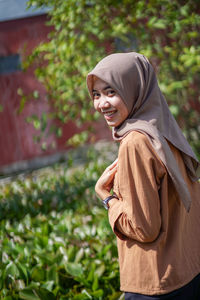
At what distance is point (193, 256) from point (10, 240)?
230cm

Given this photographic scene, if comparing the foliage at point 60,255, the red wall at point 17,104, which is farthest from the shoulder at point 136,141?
the red wall at point 17,104

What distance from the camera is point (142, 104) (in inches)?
64.2

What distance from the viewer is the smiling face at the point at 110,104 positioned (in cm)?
162

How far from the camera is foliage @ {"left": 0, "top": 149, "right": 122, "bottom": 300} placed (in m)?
2.76

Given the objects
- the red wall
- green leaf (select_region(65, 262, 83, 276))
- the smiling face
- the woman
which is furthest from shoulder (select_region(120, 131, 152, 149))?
the red wall

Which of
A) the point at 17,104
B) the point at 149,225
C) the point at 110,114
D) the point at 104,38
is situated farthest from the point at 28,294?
the point at 17,104

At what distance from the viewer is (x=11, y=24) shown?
878cm

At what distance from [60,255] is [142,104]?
5.93 ft

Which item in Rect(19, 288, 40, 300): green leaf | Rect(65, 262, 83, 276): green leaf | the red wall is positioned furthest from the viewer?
the red wall

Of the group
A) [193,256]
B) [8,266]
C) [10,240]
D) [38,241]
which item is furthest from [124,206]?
[10,240]

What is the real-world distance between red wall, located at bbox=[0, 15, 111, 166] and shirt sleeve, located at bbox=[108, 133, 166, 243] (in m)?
7.16

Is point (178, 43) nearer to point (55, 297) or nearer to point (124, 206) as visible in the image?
point (55, 297)

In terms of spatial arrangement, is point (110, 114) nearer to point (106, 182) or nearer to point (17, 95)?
point (106, 182)

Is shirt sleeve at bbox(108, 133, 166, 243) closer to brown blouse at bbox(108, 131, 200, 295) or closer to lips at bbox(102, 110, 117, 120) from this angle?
brown blouse at bbox(108, 131, 200, 295)
